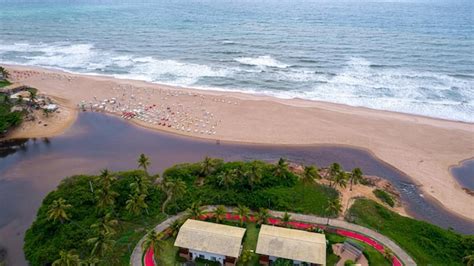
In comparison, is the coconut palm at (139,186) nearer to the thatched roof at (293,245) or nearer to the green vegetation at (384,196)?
the thatched roof at (293,245)

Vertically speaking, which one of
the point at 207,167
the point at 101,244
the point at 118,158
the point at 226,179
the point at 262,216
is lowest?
the point at 101,244

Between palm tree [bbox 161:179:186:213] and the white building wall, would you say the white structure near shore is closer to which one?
the white building wall

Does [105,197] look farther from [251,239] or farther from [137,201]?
[251,239]

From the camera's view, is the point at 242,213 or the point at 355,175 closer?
the point at 242,213

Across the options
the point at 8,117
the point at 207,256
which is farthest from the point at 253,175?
the point at 8,117

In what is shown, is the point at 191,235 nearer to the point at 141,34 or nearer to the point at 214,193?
the point at 214,193

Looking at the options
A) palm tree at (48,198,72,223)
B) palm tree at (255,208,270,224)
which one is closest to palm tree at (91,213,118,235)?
palm tree at (48,198,72,223)

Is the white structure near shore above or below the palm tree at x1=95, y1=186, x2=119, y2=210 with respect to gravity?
below
